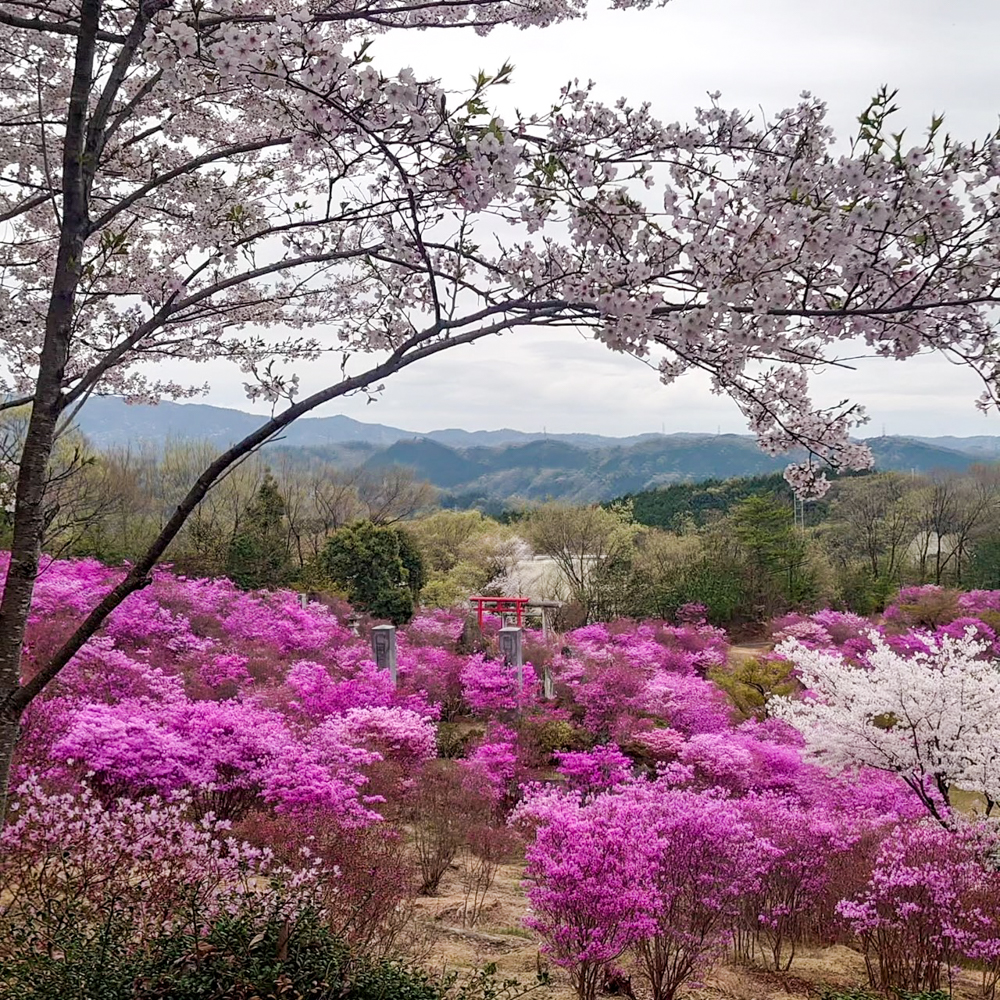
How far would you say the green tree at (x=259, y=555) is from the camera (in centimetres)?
1505

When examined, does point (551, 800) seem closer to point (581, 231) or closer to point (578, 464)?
point (581, 231)

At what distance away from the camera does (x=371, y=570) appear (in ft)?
49.0

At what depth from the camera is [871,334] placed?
7.61 feet

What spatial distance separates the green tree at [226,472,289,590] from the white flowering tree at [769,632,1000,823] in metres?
11.1

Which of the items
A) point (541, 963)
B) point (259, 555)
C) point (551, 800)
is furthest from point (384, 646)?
point (259, 555)

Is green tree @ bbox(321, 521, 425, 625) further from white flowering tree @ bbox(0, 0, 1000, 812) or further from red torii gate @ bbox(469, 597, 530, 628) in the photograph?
white flowering tree @ bbox(0, 0, 1000, 812)

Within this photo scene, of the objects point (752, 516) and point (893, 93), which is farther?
point (752, 516)

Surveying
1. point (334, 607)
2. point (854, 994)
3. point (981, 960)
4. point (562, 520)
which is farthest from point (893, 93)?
point (562, 520)

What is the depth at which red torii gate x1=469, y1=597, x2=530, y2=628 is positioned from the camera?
1248cm

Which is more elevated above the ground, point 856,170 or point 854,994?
point 856,170

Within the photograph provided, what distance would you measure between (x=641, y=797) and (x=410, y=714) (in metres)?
2.53

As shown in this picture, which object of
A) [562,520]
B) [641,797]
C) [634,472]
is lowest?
[641,797]

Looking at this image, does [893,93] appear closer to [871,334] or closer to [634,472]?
[871,334]

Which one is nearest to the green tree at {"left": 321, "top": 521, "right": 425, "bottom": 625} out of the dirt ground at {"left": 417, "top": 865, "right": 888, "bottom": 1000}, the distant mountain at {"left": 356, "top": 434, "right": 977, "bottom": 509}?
the dirt ground at {"left": 417, "top": 865, "right": 888, "bottom": 1000}
